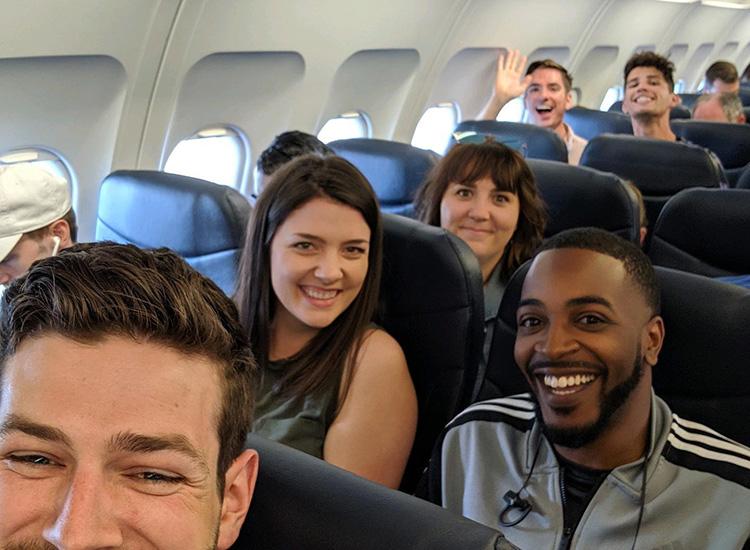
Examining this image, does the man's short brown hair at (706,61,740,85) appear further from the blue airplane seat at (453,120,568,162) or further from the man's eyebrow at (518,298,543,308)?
the man's eyebrow at (518,298,543,308)

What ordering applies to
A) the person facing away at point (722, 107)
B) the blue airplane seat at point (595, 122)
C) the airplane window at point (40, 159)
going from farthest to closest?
the person facing away at point (722, 107) → the blue airplane seat at point (595, 122) → the airplane window at point (40, 159)

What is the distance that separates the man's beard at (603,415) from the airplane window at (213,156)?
114 inches

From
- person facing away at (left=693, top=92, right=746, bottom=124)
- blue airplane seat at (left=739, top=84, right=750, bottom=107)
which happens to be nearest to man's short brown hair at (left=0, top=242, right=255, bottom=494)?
person facing away at (left=693, top=92, right=746, bottom=124)

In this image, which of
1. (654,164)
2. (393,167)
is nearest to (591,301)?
(393,167)

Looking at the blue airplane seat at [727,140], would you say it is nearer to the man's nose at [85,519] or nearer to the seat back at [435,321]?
the seat back at [435,321]

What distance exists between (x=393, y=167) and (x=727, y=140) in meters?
2.97

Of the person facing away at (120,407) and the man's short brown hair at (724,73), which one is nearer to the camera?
the person facing away at (120,407)

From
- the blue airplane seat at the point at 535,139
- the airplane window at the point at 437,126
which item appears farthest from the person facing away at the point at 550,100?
the blue airplane seat at the point at 535,139

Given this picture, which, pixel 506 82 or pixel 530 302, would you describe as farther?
pixel 506 82

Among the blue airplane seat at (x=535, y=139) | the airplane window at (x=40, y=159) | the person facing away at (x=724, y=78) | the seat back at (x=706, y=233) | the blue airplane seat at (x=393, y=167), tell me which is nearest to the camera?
the seat back at (x=706, y=233)

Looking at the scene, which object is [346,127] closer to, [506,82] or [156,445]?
[506,82]

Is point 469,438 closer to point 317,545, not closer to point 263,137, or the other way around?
point 317,545

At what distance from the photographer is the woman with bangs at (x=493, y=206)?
128 inches

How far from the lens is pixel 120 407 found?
101 centimetres
